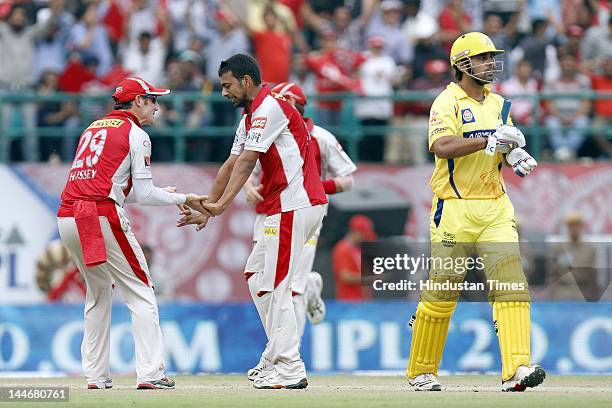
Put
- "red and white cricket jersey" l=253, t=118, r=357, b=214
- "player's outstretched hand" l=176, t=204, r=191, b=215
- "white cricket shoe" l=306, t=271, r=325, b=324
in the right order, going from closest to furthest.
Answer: "player's outstretched hand" l=176, t=204, r=191, b=215 → "red and white cricket jersey" l=253, t=118, r=357, b=214 → "white cricket shoe" l=306, t=271, r=325, b=324

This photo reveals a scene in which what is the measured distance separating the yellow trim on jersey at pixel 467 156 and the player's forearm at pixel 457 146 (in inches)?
5.1

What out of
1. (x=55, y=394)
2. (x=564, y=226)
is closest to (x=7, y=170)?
(x=564, y=226)

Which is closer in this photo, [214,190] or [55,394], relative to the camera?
[55,394]

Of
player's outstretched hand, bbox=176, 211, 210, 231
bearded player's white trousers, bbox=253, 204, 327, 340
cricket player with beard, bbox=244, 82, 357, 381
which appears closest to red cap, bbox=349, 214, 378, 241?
cricket player with beard, bbox=244, 82, 357, 381

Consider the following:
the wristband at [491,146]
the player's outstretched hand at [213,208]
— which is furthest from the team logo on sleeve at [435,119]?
the player's outstretched hand at [213,208]

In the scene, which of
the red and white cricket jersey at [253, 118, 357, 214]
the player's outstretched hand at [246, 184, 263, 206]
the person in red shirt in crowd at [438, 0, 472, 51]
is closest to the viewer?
the player's outstretched hand at [246, 184, 263, 206]

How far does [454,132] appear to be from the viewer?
11.9 metres

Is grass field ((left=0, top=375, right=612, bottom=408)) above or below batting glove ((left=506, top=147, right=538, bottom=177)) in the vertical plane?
below

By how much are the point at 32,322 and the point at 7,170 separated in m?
3.96

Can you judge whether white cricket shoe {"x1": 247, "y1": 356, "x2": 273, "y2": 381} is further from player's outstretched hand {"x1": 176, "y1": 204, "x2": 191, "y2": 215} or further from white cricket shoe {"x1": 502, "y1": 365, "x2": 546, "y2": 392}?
white cricket shoe {"x1": 502, "y1": 365, "x2": 546, "y2": 392}

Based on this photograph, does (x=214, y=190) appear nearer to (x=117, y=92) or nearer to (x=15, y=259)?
(x=117, y=92)

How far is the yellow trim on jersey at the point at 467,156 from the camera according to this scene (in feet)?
39.1

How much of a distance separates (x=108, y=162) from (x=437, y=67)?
9.86 meters

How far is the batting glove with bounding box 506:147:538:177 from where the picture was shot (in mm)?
11727
